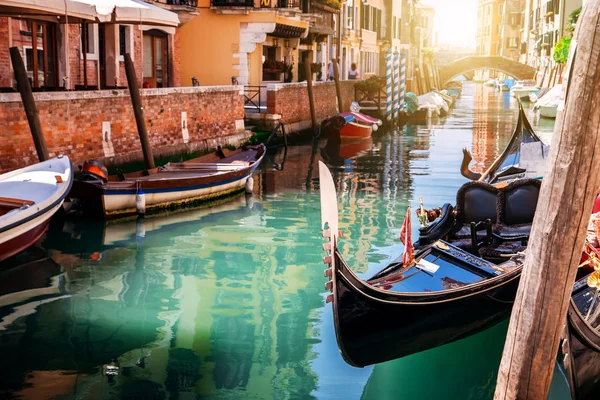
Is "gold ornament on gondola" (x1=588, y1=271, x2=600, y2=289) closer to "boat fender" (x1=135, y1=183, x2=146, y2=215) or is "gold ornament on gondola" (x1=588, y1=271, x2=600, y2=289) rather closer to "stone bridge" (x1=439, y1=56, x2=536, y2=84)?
"boat fender" (x1=135, y1=183, x2=146, y2=215)

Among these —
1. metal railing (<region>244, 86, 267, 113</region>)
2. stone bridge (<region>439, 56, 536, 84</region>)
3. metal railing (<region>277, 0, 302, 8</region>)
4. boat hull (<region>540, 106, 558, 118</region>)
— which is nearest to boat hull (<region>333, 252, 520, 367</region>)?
metal railing (<region>244, 86, 267, 113</region>)

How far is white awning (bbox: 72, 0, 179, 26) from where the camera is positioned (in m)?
8.76

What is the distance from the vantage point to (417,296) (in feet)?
12.9

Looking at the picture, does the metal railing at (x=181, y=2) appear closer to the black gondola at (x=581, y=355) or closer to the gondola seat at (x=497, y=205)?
the gondola seat at (x=497, y=205)

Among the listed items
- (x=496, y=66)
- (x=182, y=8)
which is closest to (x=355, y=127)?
(x=182, y=8)

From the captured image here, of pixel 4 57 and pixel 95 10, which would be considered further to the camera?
pixel 4 57

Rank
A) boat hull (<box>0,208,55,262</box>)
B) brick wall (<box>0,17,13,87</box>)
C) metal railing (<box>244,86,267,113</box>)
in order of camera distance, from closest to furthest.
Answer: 1. boat hull (<box>0,208,55,262</box>)
2. brick wall (<box>0,17,13,87</box>)
3. metal railing (<box>244,86,267,113</box>)

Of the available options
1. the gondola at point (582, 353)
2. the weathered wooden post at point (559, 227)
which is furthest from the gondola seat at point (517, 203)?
the weathered wooden post at point (559, 227)

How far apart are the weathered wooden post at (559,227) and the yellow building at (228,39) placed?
13634 mm

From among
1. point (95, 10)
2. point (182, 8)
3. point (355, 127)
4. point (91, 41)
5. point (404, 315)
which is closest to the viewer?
point (404, 315)

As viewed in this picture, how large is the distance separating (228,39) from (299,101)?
169cm

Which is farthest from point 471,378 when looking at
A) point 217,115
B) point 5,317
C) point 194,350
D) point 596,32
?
point 217,115

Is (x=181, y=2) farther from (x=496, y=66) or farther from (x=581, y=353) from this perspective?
(x=496, y=66)

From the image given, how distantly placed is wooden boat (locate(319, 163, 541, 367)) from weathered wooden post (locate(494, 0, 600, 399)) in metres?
0.88
